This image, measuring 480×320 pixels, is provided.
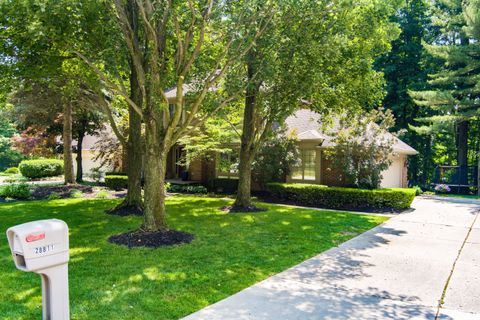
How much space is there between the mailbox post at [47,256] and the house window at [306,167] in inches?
586

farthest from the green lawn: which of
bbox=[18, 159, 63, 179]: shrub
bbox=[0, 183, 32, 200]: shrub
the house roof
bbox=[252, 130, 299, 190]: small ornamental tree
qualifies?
bbox=[18, 159, 63, 179]: shrub

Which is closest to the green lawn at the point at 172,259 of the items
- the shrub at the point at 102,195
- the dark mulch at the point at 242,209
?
the dark mulch at the point at 242,209

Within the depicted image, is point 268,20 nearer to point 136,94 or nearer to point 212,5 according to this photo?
point 212,5

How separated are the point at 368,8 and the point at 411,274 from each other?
817cm

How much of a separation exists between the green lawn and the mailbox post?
2.67 feet

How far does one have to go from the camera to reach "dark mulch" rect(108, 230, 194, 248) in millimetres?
7836

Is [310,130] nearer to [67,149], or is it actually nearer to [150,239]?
[150,239]

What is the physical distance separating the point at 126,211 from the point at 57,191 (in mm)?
6546

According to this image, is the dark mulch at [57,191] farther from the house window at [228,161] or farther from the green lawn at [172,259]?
the house window at [228,161]

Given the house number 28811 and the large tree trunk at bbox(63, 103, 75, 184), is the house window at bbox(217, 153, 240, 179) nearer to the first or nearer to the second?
the large tree trunk at bbox(63, 103, 75, 184)

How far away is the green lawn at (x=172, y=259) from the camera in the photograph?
4730 mm

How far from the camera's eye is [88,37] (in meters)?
9.14

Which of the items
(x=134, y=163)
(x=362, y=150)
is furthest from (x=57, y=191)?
(x=362, y=150)

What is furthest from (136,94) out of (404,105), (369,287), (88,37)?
(404,105)
